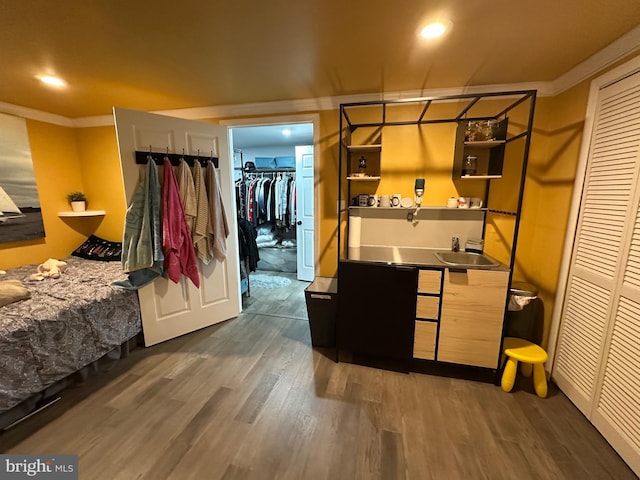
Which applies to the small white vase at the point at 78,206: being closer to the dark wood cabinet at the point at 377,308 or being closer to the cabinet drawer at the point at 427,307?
the dark wood cabinet at the point at 377,308

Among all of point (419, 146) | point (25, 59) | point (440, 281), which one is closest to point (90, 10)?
point (25, 59)

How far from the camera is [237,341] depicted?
2.58 m

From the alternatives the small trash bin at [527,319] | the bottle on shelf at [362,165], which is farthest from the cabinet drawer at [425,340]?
the bottle on shelf at [362,165]

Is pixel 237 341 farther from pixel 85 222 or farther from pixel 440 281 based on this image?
pixel 85 222

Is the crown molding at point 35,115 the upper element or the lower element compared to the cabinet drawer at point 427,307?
upper

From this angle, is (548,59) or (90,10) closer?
(90,10)

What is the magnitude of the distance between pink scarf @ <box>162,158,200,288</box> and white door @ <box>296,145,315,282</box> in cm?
169

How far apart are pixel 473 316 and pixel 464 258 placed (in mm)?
510

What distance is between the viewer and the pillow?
3113mm

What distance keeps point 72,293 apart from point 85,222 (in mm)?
1811

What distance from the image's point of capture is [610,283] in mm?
1554

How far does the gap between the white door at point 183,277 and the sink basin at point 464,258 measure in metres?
2.13

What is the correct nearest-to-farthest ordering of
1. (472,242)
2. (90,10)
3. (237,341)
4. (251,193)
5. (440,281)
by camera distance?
(90,10) < (440,281) < (472,242) < (237,341) < (251,193)

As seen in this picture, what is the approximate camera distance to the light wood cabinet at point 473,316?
189cm
